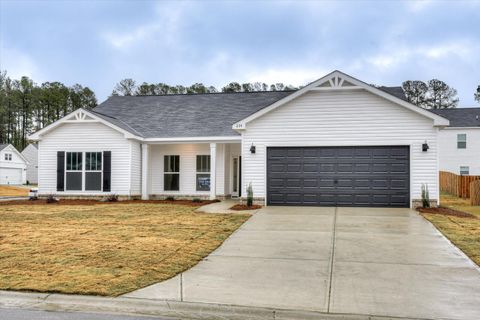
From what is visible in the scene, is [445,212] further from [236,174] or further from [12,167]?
[12,167]

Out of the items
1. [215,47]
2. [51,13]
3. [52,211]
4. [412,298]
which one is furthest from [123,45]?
[412,298]

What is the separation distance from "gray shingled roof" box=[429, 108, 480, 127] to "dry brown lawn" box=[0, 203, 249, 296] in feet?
90.4

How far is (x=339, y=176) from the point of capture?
16.2 m

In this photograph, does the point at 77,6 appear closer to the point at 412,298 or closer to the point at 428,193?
the point at 428,193

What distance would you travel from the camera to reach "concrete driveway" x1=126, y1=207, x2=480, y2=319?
18.5ft

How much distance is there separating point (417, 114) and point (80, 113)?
46.8 feet

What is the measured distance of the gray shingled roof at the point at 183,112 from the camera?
67.1 feet

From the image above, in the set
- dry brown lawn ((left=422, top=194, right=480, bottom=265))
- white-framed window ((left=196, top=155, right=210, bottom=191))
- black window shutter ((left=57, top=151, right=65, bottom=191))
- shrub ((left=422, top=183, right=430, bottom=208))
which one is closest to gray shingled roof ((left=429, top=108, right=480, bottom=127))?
shrub ((left=422, top=183, right=430, bottom=208))

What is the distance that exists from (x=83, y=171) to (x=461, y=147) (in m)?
28.8

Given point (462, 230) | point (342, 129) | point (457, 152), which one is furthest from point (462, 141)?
point (462, 230)

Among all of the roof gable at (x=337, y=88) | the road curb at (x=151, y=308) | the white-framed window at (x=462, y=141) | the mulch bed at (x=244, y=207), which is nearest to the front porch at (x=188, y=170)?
the roof gable at (x=337, y=88)

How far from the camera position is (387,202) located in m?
15.9

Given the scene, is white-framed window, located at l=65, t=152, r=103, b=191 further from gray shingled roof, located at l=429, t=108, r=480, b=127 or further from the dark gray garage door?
gray shingled roof, located at l=429, t=108, r=480, b=127

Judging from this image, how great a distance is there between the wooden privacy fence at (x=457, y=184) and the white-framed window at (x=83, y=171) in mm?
18168
